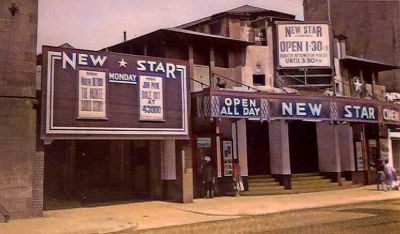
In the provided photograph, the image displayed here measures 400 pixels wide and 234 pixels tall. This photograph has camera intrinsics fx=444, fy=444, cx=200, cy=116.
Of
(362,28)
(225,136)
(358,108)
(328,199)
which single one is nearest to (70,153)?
(225,136)

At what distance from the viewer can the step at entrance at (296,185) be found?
23.5 m

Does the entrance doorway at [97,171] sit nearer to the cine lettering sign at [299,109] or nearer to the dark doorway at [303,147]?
the cine lettering sign at [299,109]

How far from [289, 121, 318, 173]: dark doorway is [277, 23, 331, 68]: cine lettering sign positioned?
13.8 ft

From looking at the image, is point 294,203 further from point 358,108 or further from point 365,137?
point 365,137

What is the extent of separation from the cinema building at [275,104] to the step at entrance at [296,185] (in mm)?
59

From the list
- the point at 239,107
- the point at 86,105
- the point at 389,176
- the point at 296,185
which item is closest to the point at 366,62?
the point at 389,176

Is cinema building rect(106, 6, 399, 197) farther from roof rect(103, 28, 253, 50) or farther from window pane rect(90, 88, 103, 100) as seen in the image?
window pane rect(90, 88, 103, 100)

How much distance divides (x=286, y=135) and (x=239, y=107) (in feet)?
16.5

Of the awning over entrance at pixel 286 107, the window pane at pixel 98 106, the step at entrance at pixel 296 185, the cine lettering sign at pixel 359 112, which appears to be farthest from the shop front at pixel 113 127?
the cine lettering sign at pixel 359 112

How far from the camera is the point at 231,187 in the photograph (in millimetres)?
23031

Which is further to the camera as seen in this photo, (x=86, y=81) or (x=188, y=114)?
(x=188, y=114)

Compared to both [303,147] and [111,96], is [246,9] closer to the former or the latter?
[303,147]

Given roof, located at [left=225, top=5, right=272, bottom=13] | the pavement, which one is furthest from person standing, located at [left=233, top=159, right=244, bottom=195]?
roof, located at [left=225, top=5, right=272, bottom=13]

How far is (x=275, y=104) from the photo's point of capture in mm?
21969
